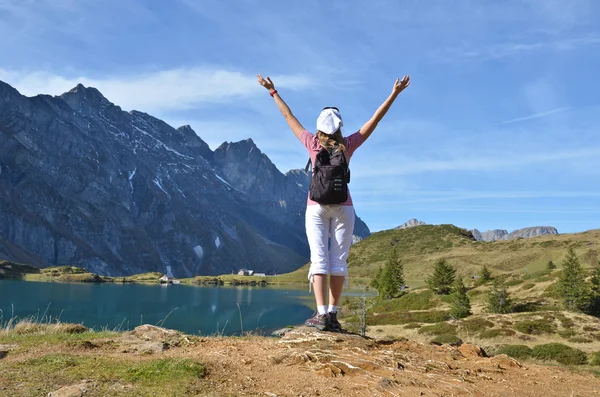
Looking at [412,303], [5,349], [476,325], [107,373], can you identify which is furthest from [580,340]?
[5,349]

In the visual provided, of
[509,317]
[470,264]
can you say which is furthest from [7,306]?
[470,264]

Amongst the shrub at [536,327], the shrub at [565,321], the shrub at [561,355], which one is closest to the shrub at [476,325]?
the shrub at [536,327]

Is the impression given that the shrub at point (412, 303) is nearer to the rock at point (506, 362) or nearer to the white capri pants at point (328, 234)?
the rock at point (506, 362)

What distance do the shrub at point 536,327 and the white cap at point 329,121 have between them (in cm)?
3848

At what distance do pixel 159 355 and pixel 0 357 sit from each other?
7.26 ft

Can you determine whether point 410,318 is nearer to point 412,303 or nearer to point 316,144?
point 412,303

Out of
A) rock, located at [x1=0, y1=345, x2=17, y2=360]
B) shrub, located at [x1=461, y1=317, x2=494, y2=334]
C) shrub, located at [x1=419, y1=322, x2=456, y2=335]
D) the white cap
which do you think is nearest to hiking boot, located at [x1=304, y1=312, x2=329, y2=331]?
the white cap

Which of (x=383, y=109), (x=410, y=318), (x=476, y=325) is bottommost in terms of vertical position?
(x=410, y=318)

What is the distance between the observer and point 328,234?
7117mm

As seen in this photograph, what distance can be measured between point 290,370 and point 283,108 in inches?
159

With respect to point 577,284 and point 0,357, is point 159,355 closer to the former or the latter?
point 0,357

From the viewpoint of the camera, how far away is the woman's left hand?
23.7 feet

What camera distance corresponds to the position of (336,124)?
6816 millimetres

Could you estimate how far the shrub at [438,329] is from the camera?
139 ft
